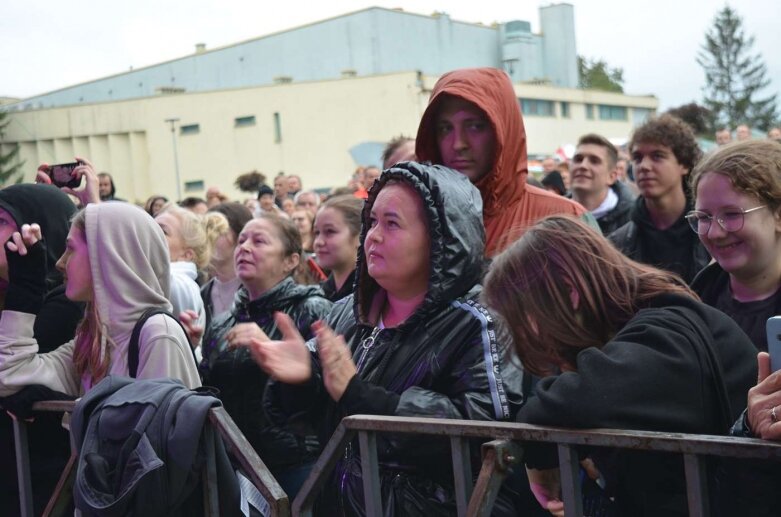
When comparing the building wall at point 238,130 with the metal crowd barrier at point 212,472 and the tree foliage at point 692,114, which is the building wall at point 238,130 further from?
the metal crowd barrier at point 212,472

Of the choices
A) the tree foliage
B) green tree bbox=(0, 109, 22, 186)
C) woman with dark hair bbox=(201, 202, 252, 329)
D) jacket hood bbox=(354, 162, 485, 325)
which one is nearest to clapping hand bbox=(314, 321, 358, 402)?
jacket hood bbox=(354, 162, 485, 325)

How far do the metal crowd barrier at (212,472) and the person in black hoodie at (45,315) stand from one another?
94 millimetres

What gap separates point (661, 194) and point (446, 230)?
260 cm

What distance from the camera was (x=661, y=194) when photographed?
5.46 meters

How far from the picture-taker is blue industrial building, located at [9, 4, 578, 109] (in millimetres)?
51219

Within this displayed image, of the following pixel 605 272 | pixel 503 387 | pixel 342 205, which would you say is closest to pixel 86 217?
pixel 342 205

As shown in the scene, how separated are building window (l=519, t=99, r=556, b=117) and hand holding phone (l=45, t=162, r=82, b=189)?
48090 mm

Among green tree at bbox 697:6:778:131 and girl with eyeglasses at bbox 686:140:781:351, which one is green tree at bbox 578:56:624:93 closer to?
green tree at bbox 697:6:778:131

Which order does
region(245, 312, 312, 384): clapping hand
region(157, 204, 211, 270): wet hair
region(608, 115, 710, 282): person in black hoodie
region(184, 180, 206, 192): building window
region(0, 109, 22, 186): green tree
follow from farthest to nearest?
region(0, 109, 22, 186): green tree → region(184, 180, 206, 192): building window → region(157, 204, 211, 270): wet hair → region(608, 115, 710, 282): person in black hoodie → region(245, 312, 312, 384): clapping hand

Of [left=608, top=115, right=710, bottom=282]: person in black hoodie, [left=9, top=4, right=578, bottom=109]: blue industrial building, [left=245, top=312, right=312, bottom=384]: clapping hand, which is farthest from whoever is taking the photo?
[left=9, top=4, right=578, bottom=109]: blue industrial building

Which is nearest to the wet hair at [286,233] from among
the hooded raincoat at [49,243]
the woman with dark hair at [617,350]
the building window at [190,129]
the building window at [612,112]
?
the hooded raincoat at [49,243]

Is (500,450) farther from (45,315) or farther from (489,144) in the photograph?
(45,315)

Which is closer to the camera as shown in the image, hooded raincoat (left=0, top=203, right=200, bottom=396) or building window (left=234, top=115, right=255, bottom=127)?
hooded raincoat (left=0, top=203, right=200, bottom=396)

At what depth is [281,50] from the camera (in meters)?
53.3
